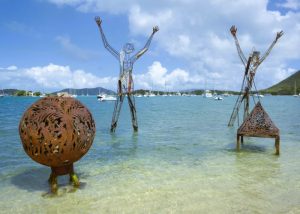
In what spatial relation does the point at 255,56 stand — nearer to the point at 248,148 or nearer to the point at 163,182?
the point at 248,148

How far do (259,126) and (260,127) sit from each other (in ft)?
0.20

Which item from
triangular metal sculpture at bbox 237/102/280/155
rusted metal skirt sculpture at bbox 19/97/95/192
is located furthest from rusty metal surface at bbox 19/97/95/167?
triangular metal sculpture at bbox 237/102/280/155

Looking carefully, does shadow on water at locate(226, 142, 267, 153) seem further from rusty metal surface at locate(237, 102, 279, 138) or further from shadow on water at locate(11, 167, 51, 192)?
shadow on water at locate(11, 167, 51, 192)

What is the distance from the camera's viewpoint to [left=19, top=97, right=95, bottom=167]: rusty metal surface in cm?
839

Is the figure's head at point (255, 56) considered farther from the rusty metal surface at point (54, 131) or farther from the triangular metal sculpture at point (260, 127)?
the rusty metal surface at point (54, 131)

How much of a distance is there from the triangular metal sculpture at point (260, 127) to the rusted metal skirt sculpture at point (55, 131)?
8.43 m

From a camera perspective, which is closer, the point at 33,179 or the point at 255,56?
the point at 33,179

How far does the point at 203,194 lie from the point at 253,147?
8.64 metres

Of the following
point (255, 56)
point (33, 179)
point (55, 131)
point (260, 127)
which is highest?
point (255, 56)

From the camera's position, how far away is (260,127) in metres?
15.1

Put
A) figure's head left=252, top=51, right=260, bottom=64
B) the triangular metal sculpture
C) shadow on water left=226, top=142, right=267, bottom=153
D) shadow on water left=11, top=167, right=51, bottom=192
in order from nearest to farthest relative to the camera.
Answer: shadow on water left=11, top=167, right=51, bottom=192 < the triangular metal sculpture < shadow on water left=226, top=142, right=267, bottom=153 < figure's head left=252, top=51, right=260, bottom=64

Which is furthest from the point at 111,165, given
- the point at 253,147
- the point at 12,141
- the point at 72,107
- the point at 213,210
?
the point at 12,141

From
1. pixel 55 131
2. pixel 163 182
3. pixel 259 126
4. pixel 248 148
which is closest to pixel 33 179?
pixel 55 131

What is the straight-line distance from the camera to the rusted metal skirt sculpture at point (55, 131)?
8391 millimetres
